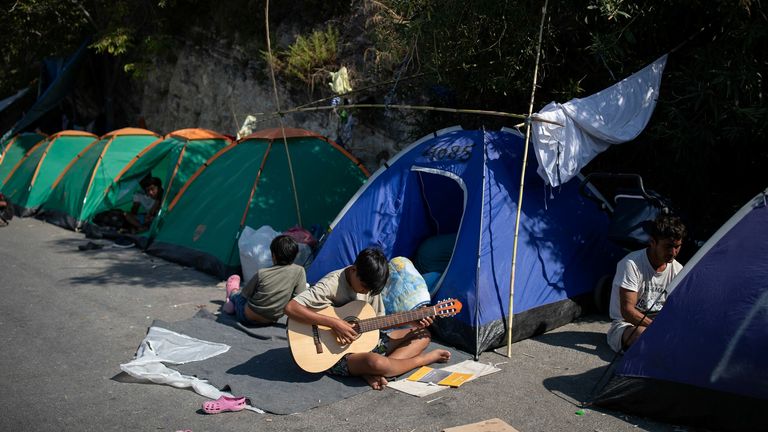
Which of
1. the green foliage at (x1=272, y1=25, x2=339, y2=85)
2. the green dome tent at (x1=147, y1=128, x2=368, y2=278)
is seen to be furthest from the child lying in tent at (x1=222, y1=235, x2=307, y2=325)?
the green foliage at (x1=272, y1=25, x2=339, y2=85)

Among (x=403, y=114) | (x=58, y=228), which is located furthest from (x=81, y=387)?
(x=58, y=228)

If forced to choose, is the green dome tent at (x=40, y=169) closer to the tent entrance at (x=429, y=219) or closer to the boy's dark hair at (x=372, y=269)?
the tent entrance at (x=429, y=219)

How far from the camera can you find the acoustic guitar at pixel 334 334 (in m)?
4.67

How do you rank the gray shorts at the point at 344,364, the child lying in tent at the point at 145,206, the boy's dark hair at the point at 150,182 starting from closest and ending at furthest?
the gray shorts at the point at 344,364, the child lying in tent at the point at 145,206, the boy's dark hair at the point at 150,182

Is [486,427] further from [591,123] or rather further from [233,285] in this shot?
[233,285]

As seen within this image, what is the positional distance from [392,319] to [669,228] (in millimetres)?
1974

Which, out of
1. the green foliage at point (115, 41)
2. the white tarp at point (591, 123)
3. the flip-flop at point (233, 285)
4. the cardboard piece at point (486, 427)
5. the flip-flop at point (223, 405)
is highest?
the green foliage at point (115, 41)

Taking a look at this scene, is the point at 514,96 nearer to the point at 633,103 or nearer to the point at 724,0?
the point at 633,103

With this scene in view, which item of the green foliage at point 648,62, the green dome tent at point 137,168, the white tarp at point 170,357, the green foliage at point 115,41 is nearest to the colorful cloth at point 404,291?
the white tarp at point 170,357

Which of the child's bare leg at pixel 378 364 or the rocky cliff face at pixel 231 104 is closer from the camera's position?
the child's bare leg at pixel 378 364

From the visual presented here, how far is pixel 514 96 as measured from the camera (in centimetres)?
770

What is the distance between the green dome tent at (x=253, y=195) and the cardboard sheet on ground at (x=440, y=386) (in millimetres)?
3409

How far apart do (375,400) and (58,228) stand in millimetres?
8242

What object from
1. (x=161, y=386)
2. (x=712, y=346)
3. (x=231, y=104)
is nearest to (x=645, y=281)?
(x=712, y=346)
